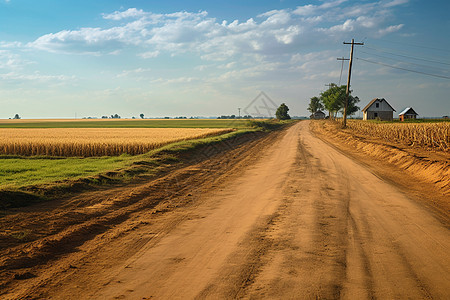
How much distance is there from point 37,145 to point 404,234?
77.4 feet

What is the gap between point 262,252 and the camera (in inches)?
196

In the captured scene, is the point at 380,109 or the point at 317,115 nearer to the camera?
the point at 380,109

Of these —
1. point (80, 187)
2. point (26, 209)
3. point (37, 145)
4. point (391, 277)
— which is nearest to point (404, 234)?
point (391, 277)

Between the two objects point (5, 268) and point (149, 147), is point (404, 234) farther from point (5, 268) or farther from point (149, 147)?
point (149, 147)

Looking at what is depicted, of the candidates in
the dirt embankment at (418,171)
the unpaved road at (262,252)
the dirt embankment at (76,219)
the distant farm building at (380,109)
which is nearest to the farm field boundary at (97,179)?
the dirt embankment at (76,219)

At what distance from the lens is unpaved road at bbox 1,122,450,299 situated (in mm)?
3902

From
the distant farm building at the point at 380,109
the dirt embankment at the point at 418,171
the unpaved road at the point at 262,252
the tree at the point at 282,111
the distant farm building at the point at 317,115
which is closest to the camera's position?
the unpaved road at the point at 262,252

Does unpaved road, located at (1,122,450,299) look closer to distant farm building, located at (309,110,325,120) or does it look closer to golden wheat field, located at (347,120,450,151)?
golden wheat field, located at (347,120,450,151)

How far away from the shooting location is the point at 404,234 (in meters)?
5.77

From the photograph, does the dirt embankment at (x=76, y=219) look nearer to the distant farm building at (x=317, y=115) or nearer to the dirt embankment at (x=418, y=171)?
the dirt embankment at (x=418, y=171)

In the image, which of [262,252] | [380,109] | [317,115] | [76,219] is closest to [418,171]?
[262,252]

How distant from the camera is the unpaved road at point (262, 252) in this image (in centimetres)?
390

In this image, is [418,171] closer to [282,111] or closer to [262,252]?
[262,252]

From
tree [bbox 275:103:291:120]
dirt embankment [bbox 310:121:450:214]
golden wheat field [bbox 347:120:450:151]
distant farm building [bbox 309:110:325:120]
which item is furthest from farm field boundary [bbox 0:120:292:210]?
distant farm building [bbox 309:110:325:120]
